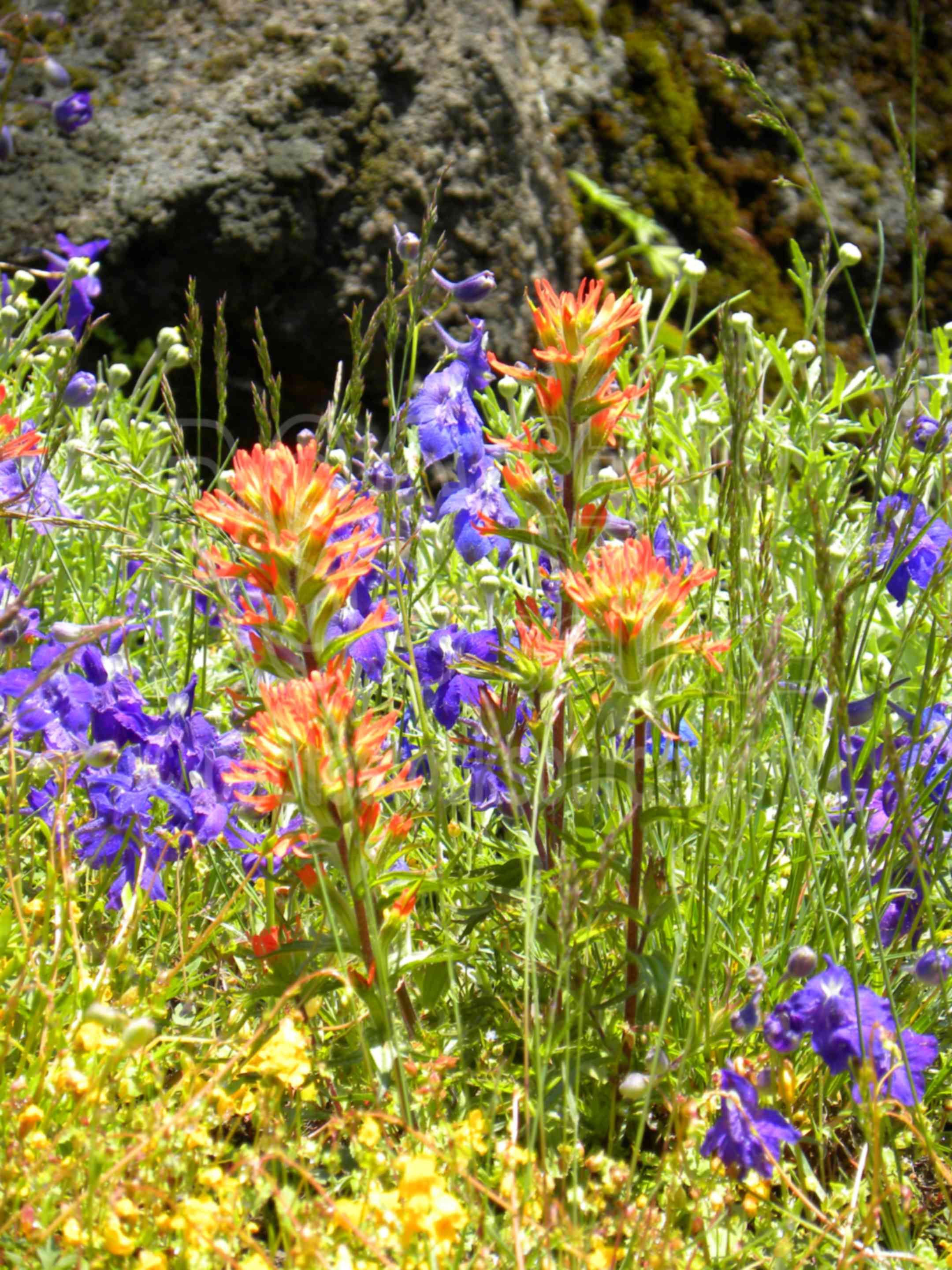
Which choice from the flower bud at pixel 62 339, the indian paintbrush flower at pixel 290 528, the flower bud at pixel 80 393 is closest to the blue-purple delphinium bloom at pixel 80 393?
the flower bud at pixel 80 393

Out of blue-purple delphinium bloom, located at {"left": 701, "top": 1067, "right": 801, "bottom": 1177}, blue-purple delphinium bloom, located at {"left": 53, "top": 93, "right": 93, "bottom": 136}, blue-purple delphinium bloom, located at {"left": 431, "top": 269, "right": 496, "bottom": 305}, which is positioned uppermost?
Result: blue-purple delphinium bloom, located at {"left": 53, "top": 93, "right": 93, "bottom": 136}

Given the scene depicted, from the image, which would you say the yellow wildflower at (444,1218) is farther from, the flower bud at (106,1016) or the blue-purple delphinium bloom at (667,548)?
the blue-purple delphinium bloom at (667,548)

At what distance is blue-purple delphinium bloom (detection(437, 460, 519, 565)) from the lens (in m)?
1.82

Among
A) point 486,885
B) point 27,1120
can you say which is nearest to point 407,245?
point 486,885

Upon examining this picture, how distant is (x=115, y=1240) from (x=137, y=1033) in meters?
0.19

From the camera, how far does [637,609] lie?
3.94 feet

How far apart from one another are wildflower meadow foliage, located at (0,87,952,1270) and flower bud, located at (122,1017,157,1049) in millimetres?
25

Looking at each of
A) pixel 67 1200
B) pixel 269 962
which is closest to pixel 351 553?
pixel 269 962

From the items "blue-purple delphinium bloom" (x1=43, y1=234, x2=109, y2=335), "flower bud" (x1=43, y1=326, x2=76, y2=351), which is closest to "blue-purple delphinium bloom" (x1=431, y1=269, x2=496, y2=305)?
"flower bud" (x1=43, y1=326, x2=76, y2=351)

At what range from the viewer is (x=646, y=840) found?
1.53 m

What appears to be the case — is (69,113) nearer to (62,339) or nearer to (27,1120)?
(62,339)

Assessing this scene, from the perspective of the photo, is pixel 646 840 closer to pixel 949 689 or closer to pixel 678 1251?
pixel 678 1251

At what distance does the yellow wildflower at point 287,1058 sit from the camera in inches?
46.2

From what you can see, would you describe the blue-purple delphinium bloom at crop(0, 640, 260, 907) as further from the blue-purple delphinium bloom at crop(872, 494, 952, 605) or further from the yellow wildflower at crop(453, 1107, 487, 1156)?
the blue-purple delphinium bloom at crop(872, 494, 952, 605)
